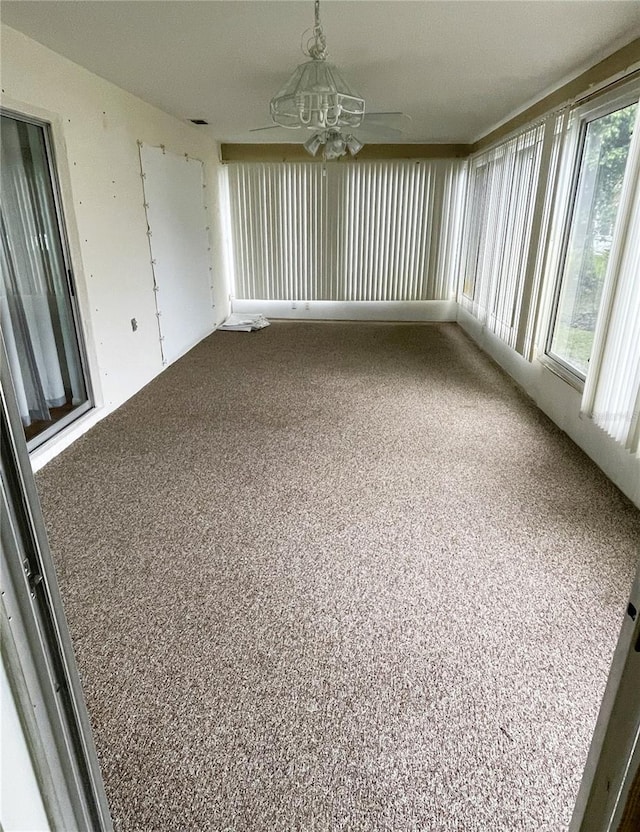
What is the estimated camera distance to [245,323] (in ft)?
22.7

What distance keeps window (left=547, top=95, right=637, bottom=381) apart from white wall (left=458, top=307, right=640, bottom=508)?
18 centimetres

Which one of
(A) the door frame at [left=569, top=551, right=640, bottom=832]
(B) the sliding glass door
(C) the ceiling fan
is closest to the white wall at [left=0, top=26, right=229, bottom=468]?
(B) the sliding glass door

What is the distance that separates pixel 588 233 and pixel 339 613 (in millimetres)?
3159

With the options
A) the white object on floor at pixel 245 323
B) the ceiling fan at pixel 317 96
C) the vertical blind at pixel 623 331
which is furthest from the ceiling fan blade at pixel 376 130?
the white object on floor at pixel 245 323

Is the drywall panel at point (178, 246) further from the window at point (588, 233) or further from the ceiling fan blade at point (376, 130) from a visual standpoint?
the window at point (588, 233)

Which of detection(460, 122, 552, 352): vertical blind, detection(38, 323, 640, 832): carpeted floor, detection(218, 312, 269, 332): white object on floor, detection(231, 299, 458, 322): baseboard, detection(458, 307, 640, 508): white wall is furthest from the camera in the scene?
detection(231, 299, 458, 322): baseboard

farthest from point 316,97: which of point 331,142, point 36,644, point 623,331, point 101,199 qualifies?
point 36,644

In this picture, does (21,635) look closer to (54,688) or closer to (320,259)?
(54,688)

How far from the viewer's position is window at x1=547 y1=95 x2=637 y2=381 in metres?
3.18

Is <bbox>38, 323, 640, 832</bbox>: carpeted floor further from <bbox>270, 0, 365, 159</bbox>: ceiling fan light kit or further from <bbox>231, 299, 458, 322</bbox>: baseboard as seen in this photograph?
<bbox>231, 299, 458, 322</bbox>: baseboard

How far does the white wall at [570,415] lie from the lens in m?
2.79

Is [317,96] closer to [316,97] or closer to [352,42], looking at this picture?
[316,97]

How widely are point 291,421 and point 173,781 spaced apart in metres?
2.59

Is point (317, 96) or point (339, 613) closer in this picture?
point (339, 613)
